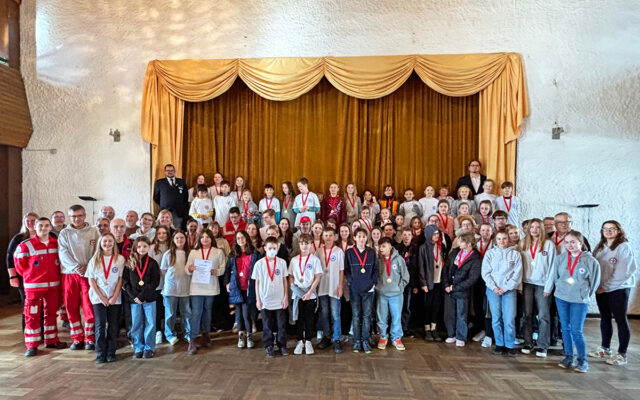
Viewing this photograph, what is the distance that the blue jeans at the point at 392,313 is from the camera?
4.36 meters

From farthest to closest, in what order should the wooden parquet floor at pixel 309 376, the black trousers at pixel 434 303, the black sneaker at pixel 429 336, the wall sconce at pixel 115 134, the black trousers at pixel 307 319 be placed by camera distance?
the wall sconce at pixel 115 134
the black trousers at pixel 434 303
the black sneaker at pixel 429 336
the black trousers at pixel 307 319
the wooden parquet floor at pixel 309 376

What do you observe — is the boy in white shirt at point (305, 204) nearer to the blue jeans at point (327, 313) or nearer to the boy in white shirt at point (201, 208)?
the boy in white shirt at point (201, 208)

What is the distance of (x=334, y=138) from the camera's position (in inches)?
267

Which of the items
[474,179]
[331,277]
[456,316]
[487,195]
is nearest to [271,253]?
[331,277]

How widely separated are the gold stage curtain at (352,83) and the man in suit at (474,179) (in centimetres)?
20

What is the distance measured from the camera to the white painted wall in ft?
20.0

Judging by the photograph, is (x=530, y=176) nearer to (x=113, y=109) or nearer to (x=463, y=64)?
(x=463, y=64)

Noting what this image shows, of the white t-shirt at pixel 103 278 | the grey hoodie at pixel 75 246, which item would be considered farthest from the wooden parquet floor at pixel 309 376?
the grey hoodie at pixel 75 246

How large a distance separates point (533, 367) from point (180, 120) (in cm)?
637

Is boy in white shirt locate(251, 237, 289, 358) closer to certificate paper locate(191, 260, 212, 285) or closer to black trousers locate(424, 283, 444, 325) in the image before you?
certificate paper locate(191, 260, 212, 285)

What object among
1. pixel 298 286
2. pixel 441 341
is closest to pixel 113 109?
pixel 298 286

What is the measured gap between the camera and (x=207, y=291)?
4.31 metres

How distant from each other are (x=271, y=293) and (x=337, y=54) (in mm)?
4361

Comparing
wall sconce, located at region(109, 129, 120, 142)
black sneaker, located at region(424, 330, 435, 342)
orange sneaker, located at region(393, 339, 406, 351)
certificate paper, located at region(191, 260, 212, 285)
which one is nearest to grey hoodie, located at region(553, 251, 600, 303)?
black sneaker, located at region(424, 330, 435, 342)
